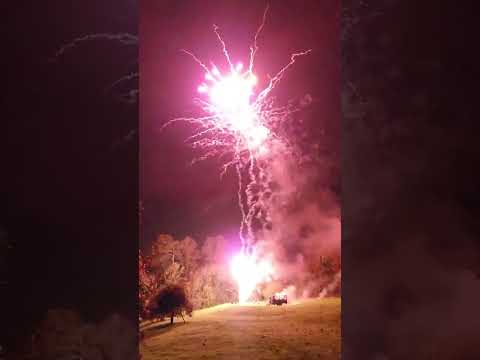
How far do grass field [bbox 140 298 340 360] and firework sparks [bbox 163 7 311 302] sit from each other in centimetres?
21

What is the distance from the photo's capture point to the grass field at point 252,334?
241 centimetres

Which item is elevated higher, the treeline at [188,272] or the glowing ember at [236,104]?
the glowing ember at [236,104]

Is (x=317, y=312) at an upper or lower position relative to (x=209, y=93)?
lower

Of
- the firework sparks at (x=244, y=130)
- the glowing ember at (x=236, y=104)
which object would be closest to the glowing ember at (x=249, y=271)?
the firework sparks at (x=244, y=130)

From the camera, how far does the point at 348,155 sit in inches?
85.4

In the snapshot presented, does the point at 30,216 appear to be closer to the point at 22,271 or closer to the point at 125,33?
the point at 22,271

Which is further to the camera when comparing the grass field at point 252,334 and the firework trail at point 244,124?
the firework trail at point 244,124

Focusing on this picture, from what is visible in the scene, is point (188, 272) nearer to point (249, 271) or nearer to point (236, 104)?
point (249, 271)

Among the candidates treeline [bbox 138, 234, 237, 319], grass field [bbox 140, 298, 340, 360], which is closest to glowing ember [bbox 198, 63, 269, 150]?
treeline [bbox 138, 234, 237, 319]

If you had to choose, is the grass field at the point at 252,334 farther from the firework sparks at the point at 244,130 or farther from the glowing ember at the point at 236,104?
the glowing ember at the point at 236,104

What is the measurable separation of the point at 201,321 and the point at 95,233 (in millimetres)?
952

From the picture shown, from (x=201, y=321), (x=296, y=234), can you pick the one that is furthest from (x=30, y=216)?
(x=296, y=234)

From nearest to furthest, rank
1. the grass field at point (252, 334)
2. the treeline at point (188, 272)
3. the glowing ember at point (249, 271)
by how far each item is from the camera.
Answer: the grass field at point (252, 334)
the treeline at point (188, 272)
the glowing ember at point (249, 271)

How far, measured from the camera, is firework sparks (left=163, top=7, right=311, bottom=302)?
2613 mm
